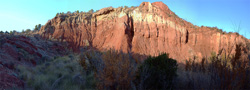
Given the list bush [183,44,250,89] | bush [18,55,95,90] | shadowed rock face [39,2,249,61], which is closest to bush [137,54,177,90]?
bush [183,44,250,89]

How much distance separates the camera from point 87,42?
27312 millimetres

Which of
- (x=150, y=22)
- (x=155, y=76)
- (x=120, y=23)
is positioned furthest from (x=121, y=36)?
(x=155, y=76)

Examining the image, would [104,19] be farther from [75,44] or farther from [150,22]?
[150,22]

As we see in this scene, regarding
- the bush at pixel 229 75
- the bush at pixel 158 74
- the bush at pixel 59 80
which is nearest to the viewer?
the bush at pixel 229 75

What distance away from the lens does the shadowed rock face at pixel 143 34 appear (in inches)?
947

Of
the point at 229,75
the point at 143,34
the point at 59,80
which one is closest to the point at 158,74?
the point at 229,75

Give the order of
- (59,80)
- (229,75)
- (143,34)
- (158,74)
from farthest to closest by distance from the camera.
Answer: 1. (143,34)
2. (59,80)
3. (158,74)
4. (229,75)

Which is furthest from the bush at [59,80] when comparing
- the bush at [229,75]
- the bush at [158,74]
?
the bush at [229,75]

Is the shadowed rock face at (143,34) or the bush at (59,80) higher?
the shadowed rock face at (143,34)

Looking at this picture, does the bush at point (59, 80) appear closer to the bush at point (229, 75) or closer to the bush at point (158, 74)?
the bush at point (158, 74)

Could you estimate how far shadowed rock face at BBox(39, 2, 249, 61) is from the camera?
24.0 metres

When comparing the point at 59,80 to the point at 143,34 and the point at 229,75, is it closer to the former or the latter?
the point at 229,75

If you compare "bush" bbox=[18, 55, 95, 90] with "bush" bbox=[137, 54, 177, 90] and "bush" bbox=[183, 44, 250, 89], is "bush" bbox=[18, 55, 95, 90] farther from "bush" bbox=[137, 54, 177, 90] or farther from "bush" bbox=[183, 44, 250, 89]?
"bush" bbox=[183, 44, 250, 89]

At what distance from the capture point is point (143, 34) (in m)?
25.1
